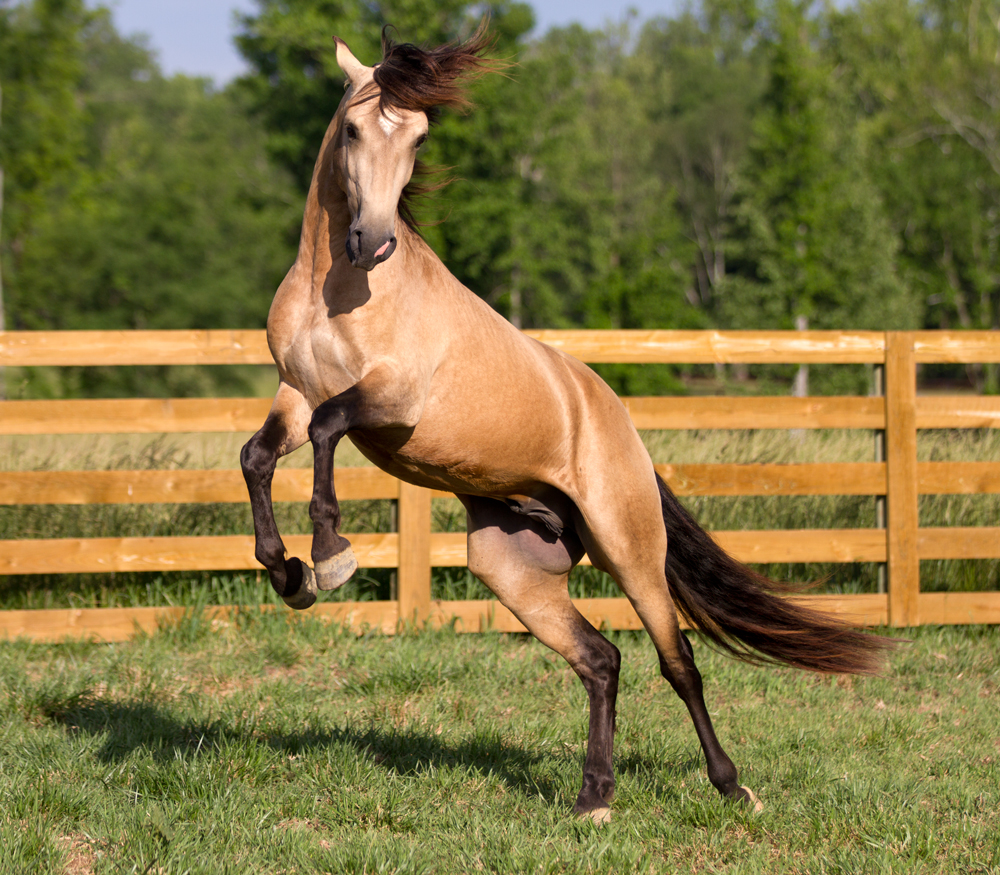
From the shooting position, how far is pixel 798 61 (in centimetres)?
2292

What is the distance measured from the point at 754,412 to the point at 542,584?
277 centimetres

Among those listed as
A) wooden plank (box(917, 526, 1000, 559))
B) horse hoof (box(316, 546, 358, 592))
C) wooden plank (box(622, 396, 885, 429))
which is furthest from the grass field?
wooden plank (box(622, 396, 885, 429))

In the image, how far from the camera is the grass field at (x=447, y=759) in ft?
9.87

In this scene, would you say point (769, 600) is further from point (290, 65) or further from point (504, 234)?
point (290, 65)

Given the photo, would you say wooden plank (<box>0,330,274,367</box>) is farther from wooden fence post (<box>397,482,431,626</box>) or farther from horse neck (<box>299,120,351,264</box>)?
horse neck (<box>299,120,351,264</box>)

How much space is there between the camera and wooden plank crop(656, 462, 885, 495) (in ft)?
19.0

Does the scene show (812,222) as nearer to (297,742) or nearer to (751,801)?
(751,801)

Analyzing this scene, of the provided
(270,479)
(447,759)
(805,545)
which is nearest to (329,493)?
(270,479)

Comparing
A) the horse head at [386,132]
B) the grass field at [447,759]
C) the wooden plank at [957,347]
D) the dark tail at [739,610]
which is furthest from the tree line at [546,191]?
the horse head at [386,132]

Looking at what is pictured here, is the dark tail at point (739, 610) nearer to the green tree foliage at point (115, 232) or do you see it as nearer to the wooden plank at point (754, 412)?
the wooden plank at point (754, 412)

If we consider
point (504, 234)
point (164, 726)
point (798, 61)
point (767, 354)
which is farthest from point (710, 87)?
point (164, 726)

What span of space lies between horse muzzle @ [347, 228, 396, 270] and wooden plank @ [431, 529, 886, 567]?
10.8 feet

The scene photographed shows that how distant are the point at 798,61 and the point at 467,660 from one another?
21.9 metres

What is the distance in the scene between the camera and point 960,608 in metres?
5.93
